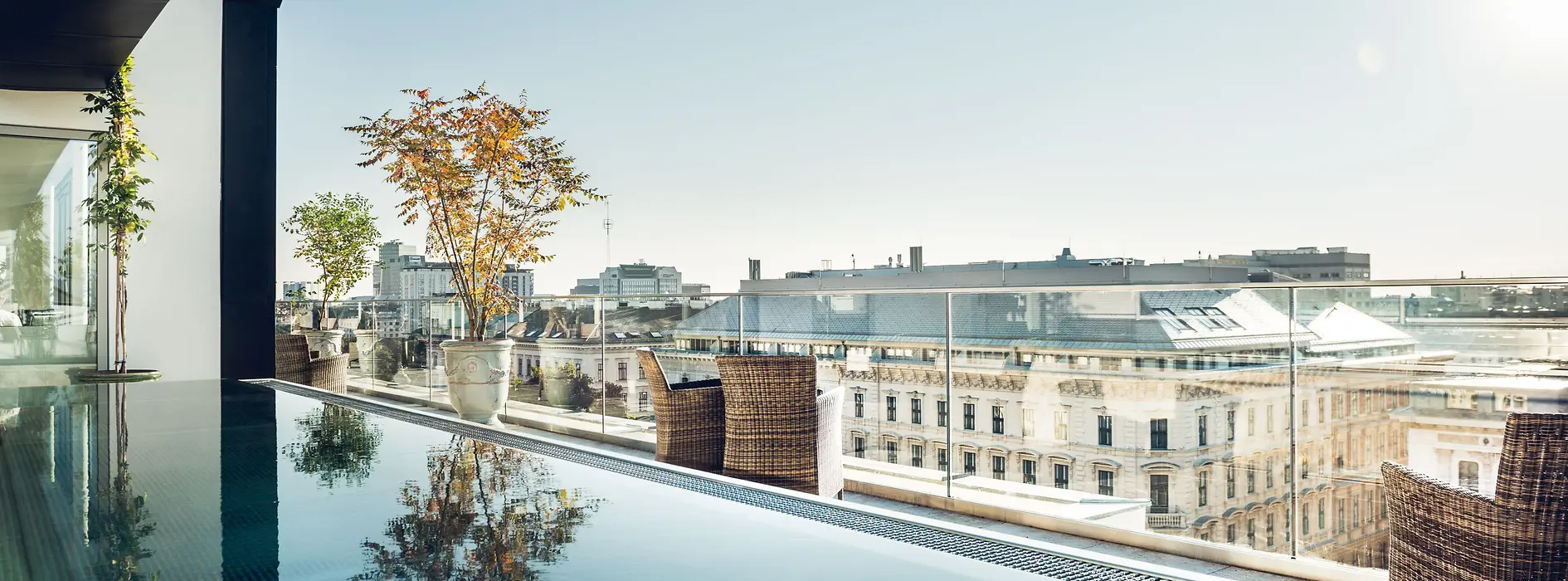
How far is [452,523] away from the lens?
0.93 m

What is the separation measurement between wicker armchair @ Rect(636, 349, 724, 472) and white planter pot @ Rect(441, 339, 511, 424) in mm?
2643

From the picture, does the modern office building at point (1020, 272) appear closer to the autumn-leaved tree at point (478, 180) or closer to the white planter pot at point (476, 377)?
the autumn-leaved tree at point (478, 180)

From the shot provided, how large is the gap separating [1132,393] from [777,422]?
326 centimetres

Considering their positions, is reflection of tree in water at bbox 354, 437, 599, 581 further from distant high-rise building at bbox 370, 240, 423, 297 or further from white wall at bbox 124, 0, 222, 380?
distant high-rise building at bbox 370, 240, 423, 297

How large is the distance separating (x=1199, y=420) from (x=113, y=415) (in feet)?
17.5

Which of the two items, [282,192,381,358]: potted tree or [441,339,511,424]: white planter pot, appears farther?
[282,192,381,358]: potted tree

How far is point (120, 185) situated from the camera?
4727mm

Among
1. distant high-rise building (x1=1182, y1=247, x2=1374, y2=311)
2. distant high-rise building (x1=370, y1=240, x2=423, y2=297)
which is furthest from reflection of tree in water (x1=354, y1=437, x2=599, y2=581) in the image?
distant high-rise building (x1=1182, y1=247, x2=1374, y2=311)

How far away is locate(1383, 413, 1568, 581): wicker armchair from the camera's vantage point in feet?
5.77

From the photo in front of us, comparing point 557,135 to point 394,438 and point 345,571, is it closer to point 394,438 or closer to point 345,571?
point 394,438

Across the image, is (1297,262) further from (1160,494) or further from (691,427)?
(691,427)

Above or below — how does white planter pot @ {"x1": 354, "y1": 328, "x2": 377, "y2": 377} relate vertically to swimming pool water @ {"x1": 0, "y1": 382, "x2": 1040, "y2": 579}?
below

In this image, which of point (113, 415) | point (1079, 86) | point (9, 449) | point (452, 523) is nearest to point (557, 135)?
point (113, 415)

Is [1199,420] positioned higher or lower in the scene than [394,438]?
lower
